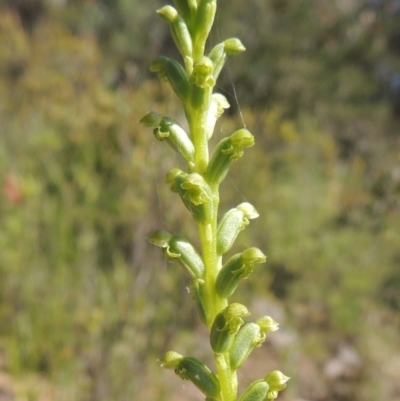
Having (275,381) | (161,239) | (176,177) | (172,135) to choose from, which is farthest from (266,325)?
(172,135)

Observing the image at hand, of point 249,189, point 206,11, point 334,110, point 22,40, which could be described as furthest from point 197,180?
point 334,110

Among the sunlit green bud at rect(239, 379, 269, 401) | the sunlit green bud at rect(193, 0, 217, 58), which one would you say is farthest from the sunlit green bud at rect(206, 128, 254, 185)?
the sunlit green bud at rect(239, 379, 269, 401)

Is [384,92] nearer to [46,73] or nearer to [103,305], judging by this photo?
[46,73]

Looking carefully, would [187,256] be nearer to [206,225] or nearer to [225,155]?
[206,225]

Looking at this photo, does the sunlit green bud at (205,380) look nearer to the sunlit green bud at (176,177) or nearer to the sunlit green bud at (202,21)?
the sunlit green bud at (176,177)

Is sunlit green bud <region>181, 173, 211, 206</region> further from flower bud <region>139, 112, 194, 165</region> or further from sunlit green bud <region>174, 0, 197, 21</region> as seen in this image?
sunlit green bud <region>174, 0, 197, 21</region>

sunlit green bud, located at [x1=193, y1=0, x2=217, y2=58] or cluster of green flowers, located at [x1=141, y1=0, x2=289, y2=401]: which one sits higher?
sunlit green bud, located at [x1=193, y1=0, x2=217, y2=58]
